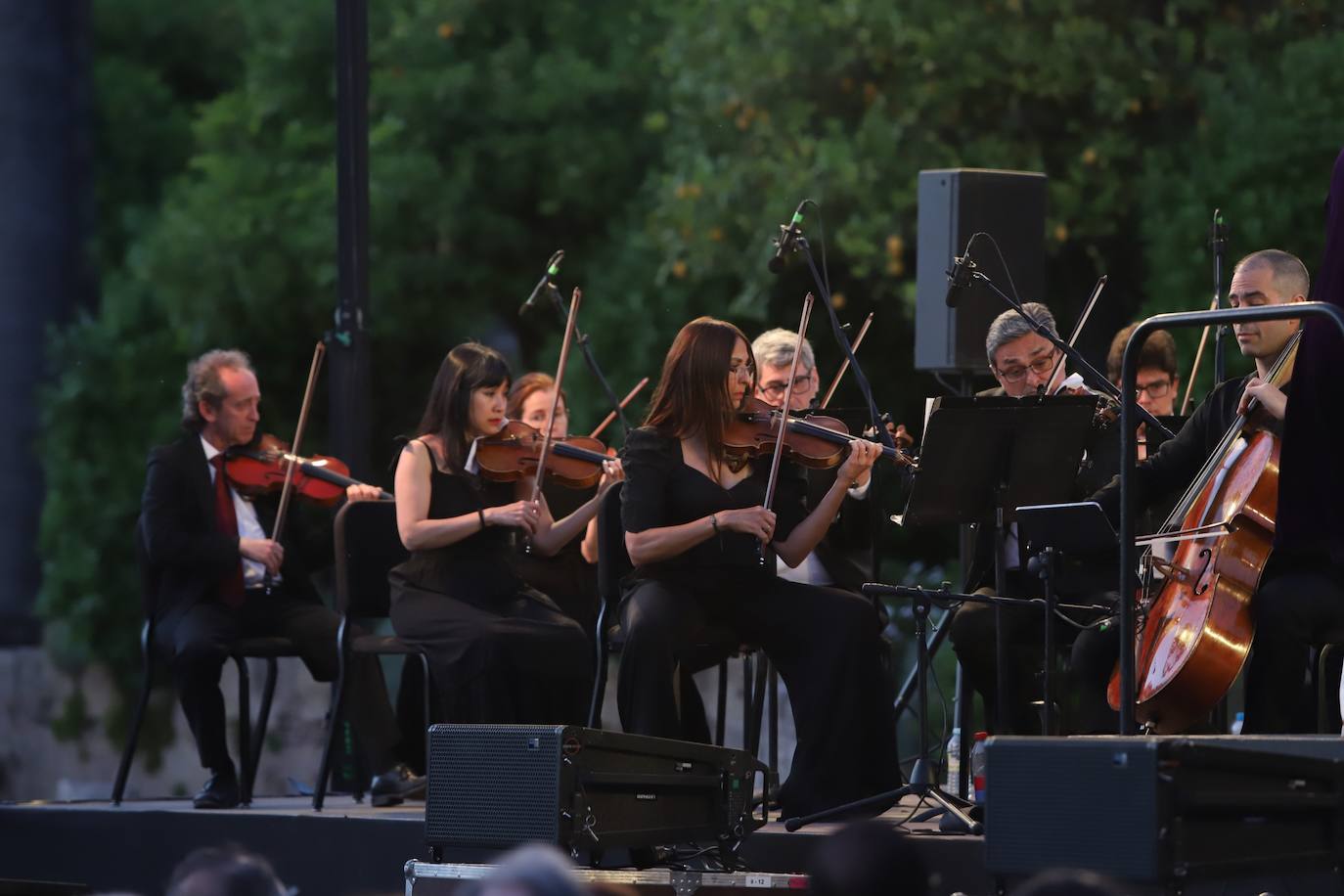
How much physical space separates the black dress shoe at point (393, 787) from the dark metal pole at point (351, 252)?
39.8 inches

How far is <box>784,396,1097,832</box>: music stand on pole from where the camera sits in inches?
179

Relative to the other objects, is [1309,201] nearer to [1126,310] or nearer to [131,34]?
[1126,310]

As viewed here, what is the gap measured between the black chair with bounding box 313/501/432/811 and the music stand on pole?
60.8 inches

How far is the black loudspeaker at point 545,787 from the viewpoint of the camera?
3.98m

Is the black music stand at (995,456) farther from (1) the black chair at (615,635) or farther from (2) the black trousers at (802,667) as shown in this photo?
(1) the black chair at (615,635)

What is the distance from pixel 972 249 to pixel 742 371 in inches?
57.0

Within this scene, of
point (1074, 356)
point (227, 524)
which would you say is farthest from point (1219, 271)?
point (227, 524)

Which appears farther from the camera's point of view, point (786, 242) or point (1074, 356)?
point (786, 242)

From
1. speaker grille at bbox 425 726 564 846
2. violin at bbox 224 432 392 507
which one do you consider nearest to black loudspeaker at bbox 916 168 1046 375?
violin at bbox 224 432 392 507

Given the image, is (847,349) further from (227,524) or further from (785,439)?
(227,524)

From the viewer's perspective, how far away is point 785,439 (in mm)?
5059

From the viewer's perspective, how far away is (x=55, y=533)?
1003 cm

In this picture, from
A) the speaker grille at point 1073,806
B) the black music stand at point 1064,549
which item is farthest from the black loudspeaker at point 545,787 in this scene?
the speaker grille at point 1073,806

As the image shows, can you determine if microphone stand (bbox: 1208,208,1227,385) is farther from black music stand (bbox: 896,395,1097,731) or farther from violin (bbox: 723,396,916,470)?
violin (bbox: 723,396,916,470)
